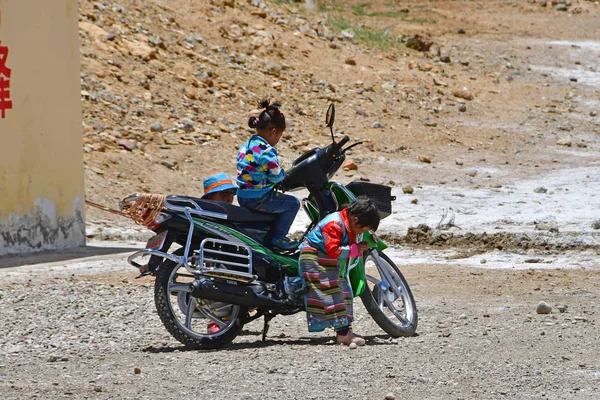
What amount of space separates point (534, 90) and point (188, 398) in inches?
766

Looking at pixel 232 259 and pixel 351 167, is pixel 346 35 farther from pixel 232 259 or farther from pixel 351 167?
pixel 232 259

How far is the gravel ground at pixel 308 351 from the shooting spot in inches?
229

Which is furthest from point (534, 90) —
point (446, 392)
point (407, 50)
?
point (446, 392)

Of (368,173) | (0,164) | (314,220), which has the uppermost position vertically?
(314,220)

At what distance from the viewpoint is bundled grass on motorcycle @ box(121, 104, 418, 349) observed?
6.95 m

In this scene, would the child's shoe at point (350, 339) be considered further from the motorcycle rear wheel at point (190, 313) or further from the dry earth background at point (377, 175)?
the motorcycle rear wheel at point (190, 313)

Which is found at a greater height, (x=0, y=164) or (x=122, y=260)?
(x=0, y=164)

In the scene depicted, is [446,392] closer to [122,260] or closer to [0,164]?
[122,260]

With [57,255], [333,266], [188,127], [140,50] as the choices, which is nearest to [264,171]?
[333,266]

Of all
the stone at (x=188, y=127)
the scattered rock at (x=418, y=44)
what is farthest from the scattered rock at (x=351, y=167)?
the scattered rock at (x=418, y=44)

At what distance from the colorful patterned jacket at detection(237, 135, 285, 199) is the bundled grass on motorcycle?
0.11 meters

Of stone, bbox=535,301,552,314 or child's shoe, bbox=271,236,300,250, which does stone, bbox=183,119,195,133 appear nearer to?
stone, bbox=535,301,552,314

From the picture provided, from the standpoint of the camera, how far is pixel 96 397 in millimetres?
5629

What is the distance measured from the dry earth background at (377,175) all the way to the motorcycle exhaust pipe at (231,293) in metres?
0.29
